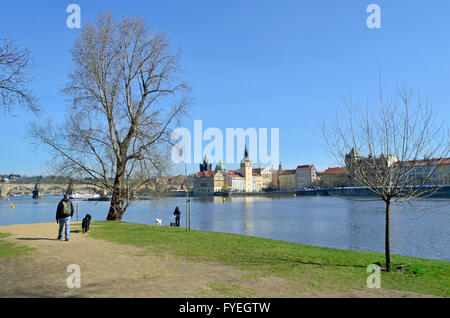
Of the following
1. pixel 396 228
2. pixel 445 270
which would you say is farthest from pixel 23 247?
pixel 396 228

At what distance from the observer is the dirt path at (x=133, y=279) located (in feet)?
25.2

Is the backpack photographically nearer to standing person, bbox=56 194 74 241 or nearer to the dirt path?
standing person, bbox=56 194 74 241

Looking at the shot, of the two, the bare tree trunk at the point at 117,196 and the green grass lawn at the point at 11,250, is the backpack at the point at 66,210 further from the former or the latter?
the bare tree trunk at the point at 117,196

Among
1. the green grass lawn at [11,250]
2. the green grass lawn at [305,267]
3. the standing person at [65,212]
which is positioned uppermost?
the standing person at [65,212]

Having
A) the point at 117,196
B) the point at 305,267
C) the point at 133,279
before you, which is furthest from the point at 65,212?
the point at 117,196

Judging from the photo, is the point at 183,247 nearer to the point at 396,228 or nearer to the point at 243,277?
the point at 243,277

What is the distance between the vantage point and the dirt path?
7689mm

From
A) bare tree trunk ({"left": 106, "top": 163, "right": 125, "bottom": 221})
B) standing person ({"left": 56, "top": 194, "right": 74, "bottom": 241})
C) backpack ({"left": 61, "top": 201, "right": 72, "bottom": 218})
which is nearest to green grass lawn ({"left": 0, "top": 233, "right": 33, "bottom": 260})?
standing person ({"left": 56, "top": 194, "right": 74, "bottom": 241})

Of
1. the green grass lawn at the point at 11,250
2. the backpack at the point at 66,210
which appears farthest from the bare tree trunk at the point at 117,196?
the green grass lawn at the point at 11,250

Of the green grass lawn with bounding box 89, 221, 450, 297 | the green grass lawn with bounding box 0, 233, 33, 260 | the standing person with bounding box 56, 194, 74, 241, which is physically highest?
the standing person with bounding box 56, 194, 74, 241

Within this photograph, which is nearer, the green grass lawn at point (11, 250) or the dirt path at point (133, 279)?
the dirt path at point (133, 279)

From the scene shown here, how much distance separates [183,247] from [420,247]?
53.5 feet
